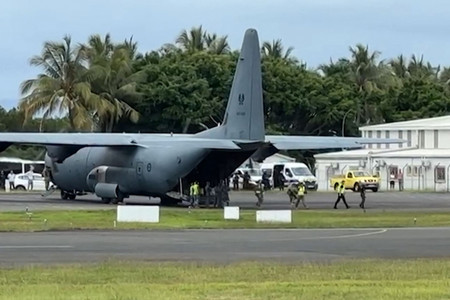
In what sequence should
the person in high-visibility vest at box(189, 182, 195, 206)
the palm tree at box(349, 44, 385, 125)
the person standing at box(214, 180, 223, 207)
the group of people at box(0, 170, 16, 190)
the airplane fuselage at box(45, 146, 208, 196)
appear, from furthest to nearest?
the palm tree at box(349, 44, 385, 125) → the group of people at box(0, 170, 16, 190) → the person standing at box(214, 180, 223, 207) → the person in high-visibility vest at box(189, 182, 195, 206) → the airplane fuselage at box(45, 146, 208, 196)

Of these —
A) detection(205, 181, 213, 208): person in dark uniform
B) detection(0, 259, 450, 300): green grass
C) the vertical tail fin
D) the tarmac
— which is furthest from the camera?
detection(205, 181, 213, 208): person in dark uniform

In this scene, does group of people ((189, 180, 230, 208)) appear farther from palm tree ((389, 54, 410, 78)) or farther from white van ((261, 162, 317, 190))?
palm tree ((389, 54, 410, 78))

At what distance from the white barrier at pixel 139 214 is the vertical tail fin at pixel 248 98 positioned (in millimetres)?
11831

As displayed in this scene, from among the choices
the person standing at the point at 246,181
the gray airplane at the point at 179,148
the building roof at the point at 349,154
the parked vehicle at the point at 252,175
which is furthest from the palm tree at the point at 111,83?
the gray airplane at the point at 179,148

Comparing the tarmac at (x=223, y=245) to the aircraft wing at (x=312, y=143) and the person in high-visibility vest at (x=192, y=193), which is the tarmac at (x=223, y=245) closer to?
the person in high-visibility vest at (x=192, y=193)

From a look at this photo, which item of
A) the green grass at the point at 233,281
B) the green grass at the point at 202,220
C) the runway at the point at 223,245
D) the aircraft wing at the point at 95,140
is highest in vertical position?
the aircraft wing at the point at 95,140

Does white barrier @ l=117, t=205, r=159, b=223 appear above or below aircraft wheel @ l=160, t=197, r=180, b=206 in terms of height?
below

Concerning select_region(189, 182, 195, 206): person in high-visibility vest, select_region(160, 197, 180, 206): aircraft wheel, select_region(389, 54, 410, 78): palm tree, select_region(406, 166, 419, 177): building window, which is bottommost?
select_region(160, 197, 180, 206): aircraft wheel

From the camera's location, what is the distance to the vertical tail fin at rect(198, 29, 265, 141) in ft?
168

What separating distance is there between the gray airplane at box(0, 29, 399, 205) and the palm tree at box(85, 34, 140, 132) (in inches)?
1310

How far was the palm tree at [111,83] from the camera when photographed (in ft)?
297

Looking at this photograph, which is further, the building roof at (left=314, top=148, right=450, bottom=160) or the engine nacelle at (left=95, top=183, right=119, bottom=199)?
the building roof at (left=314, top=148, right=450, bottom=160)

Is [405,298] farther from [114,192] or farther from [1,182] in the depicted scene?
[1,182]

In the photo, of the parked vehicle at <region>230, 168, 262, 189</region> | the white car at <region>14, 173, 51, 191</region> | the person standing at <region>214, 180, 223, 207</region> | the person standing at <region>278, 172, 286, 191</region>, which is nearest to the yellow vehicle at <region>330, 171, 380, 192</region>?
the person standing at <region>278, 172, 286, 191</region>
